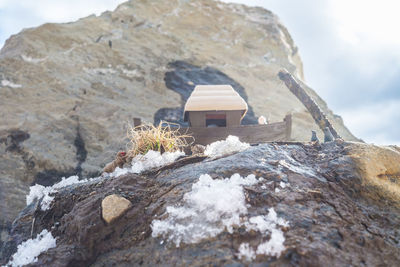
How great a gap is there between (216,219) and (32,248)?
141cm

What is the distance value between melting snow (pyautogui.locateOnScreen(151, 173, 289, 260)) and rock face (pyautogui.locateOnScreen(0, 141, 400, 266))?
21 mm

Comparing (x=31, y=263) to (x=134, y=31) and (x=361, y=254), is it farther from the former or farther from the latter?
(x=134, y=31)

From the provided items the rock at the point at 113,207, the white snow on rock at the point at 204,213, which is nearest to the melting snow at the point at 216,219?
the white snow on rock at the point at 204,213

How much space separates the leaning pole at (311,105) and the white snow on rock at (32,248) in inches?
185

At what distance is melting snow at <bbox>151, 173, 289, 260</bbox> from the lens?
4.49 ft

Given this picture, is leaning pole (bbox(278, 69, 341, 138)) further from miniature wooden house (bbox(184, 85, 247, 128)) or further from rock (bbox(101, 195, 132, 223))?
rock (bbox(101, 195, 132, 223))

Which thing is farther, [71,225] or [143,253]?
[71,225]

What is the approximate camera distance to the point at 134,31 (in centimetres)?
1304

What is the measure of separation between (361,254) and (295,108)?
11.7m

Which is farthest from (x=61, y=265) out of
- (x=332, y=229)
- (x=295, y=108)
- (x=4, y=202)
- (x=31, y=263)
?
(x=295, y=108)

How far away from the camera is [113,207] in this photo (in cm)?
182

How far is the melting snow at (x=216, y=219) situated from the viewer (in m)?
1.37

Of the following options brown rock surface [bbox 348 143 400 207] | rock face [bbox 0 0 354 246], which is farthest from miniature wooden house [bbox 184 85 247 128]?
rock face [bbox 0 0 354 246]

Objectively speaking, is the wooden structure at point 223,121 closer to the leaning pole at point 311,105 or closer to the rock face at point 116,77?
the leaning pole at point 311,105
